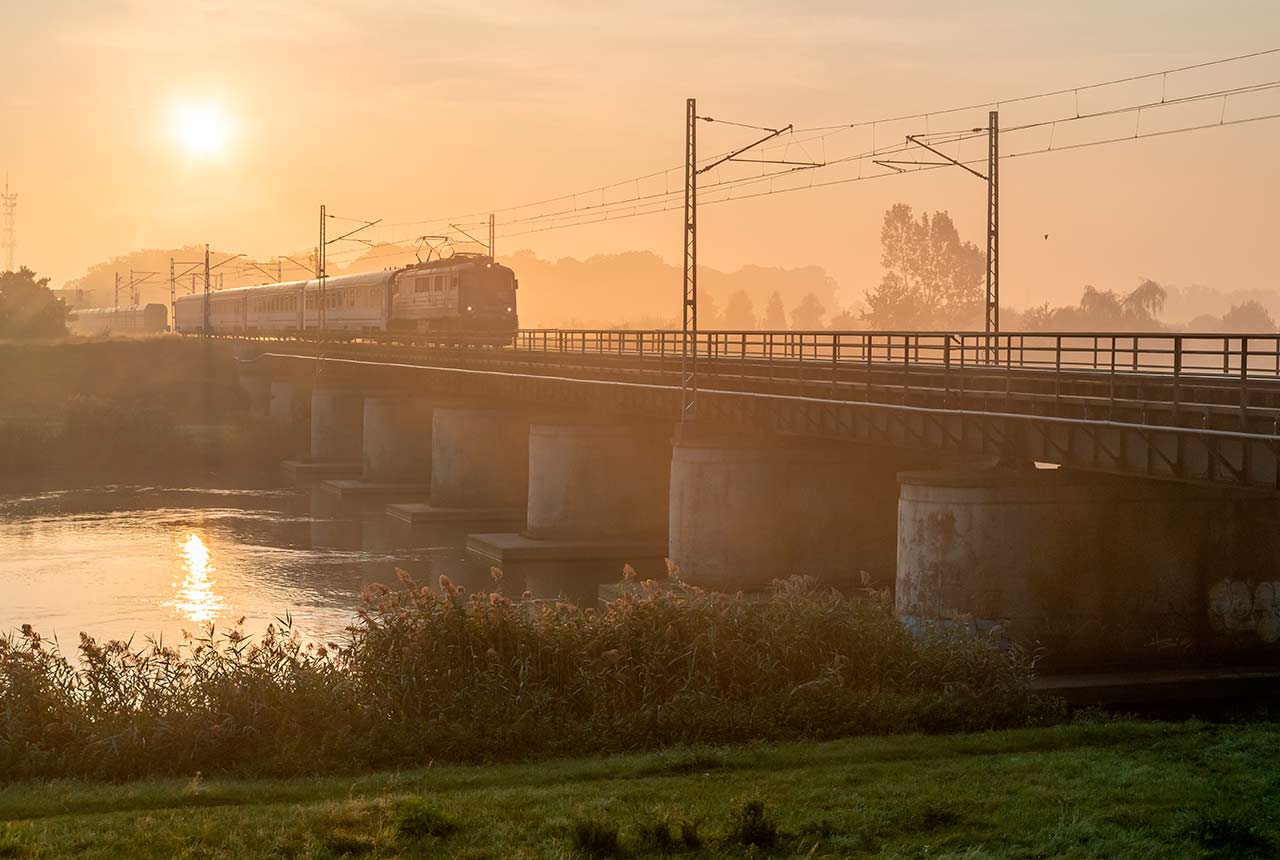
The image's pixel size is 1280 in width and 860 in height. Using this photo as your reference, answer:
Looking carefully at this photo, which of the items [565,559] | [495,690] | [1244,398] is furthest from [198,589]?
[1244,398]

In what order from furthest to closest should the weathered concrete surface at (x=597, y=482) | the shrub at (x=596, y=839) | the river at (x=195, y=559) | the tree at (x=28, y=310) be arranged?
the tree at (x=28, y=310), the weathered concrete surface at (x=597, y=482), the river at (x=195, y=559), the shrub at (x=596, y=839)

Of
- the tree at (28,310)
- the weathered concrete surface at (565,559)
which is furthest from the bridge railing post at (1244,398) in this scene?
the tree at (28,310)

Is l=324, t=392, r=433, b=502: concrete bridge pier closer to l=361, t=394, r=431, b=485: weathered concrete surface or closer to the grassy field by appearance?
l=361, t=394, r=431, b=485: weathered concrete surface

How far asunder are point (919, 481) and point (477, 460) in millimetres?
31710

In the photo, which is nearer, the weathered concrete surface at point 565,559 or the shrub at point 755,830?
the shrub at point 755,830

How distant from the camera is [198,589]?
41.8 meters

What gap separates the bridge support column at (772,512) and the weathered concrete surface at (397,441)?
32.0 meters

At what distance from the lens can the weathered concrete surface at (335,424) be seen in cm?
7988

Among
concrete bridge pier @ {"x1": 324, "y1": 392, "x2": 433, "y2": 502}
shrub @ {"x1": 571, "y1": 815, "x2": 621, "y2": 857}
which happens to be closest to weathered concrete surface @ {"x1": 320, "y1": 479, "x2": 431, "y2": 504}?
concrete bridge pier @ {"x1": 324, "y1": 392, "x2": 433, "y2": 502}

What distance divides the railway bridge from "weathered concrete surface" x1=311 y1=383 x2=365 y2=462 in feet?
55.1

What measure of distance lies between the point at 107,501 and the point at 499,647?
47.9 metres

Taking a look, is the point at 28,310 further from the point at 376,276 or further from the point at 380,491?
the point at 380,491

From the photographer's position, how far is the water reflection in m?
37.9

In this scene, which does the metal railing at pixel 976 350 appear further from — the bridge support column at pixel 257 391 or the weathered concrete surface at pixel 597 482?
the bridge support column at pixel 257 391
